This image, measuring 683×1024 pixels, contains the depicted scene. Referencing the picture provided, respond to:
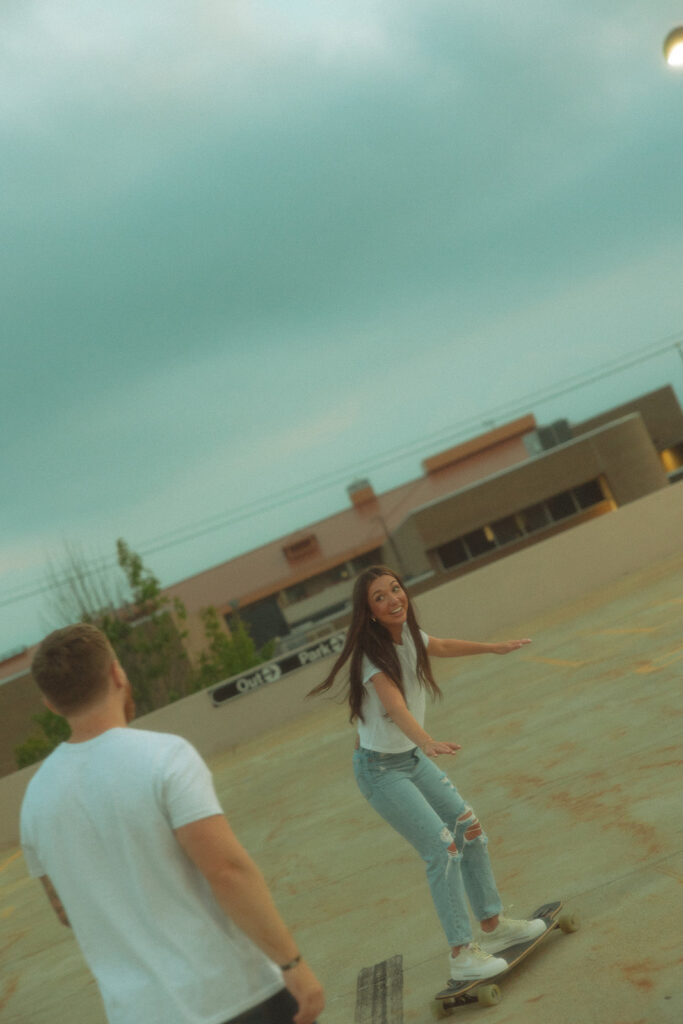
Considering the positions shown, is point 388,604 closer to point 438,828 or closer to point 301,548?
point 438,828

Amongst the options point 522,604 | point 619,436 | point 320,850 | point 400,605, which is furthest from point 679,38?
point 619,436

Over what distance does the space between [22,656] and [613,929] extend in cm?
4691

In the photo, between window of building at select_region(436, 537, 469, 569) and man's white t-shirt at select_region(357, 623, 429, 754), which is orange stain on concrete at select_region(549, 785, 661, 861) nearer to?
man's white t-shirt at select_region(357, 623, 429, 754)

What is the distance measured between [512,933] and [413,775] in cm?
82

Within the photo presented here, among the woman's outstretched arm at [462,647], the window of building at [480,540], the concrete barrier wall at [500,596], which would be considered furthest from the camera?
→ the window of building at [480,540]

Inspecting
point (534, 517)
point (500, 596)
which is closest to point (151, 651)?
point (500, 596)

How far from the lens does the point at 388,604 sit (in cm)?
455

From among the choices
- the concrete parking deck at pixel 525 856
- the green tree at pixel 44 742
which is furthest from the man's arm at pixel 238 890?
the green tree at pixel 44 742

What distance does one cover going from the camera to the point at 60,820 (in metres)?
2.36

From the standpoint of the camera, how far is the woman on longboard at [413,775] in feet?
13.9

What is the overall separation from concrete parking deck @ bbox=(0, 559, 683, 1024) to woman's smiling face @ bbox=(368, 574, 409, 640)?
160 cm

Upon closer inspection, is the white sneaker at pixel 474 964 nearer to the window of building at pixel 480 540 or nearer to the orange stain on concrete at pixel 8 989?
the orange stain on concrete at pixel 8 989

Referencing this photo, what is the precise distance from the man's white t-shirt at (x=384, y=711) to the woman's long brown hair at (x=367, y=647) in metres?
0.02

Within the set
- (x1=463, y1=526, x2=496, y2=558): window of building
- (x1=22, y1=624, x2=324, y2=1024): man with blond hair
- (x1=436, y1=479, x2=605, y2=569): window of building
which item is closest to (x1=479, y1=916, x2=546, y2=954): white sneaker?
(x1=22, y1=624, x2=324, y2=1024): man with blond hair
